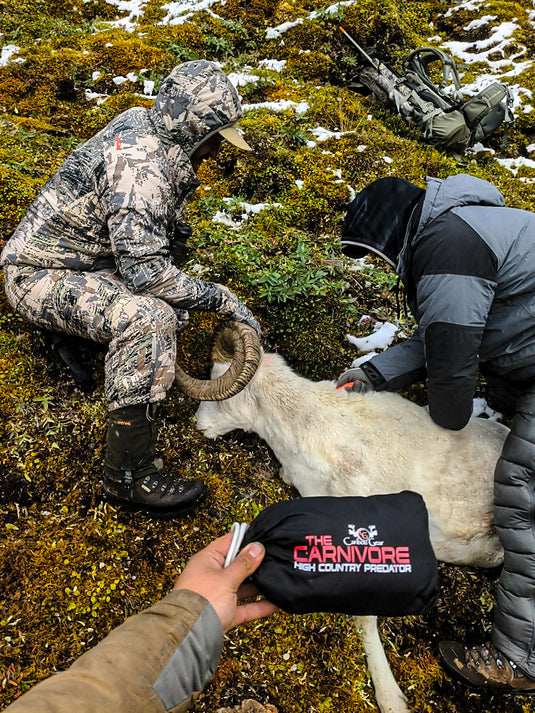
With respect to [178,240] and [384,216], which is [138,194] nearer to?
[178,240]

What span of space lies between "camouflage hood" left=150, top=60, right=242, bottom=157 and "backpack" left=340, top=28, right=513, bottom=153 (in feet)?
22.6

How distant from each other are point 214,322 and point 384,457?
2626 millimetres

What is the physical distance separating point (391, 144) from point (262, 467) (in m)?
6.74

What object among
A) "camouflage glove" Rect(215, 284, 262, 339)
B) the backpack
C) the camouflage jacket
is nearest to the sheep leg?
"camouflage glove" Rect(215, 284, 262, 339)

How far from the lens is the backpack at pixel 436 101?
934 cm

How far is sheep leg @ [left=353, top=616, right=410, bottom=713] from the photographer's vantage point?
370 cm

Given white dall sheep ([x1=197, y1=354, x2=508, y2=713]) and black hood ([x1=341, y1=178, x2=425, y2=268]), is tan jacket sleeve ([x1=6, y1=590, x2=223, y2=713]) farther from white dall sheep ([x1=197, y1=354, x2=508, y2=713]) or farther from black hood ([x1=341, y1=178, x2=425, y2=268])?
black hood ([x1=341, y1=178, x2=425, y2=268])

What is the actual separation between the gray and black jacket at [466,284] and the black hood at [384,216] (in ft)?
0.16

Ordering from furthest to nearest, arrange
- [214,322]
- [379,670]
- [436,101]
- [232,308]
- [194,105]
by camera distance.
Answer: [436,101] → [214,322] → [232,308] → [194,105] → [379,670]

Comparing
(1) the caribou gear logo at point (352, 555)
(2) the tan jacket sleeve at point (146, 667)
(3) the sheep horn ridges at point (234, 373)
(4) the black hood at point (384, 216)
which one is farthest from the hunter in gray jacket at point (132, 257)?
(2) the tan jacket sleeve at point (146, 667)

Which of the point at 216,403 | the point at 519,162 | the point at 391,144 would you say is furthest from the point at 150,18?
the point at 216,403

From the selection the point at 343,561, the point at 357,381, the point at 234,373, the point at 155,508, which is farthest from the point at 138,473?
the point at 357,381

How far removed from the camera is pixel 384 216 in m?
4.00

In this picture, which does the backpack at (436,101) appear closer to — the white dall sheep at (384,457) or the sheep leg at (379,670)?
the white dall sheep at (384,457)
